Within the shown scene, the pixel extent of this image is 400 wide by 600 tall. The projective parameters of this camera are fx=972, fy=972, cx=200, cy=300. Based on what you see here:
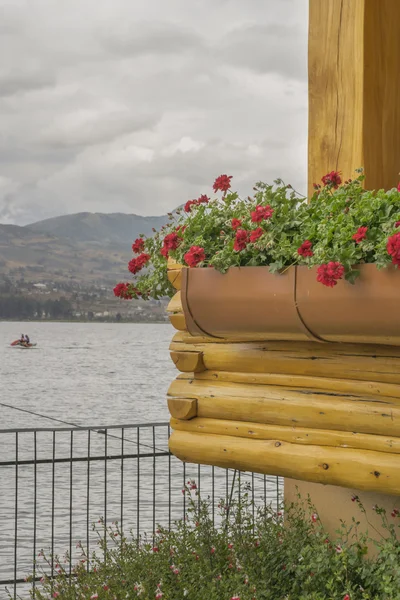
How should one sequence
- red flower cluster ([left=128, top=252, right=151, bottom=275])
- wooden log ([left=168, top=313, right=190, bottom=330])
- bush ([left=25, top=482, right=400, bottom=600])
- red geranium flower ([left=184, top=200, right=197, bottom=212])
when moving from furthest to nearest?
red flower cluster ([left=128, top=252, right=151, bottom=275]) → wooden log ([left=168, top=313, right=190, bottom=330]) → red geranium flower ([left=184, top=200, right=197, bottom=212]) → bush ([left=25, top=482, right=400, bottom=600])

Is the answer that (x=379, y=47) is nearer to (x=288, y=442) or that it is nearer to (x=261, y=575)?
(x=288, y=442)

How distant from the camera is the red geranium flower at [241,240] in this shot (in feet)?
14.1

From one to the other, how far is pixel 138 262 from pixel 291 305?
1.51 metres

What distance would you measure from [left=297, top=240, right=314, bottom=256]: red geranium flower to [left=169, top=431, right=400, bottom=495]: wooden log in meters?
0.94

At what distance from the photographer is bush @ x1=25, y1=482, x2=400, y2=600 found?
4.70 meters

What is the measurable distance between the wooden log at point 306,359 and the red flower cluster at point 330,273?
2.17 feet

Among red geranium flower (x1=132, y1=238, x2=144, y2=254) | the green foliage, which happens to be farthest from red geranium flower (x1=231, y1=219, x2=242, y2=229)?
red geranium flower (x1=132, y1=238, x2=144, y2=254)

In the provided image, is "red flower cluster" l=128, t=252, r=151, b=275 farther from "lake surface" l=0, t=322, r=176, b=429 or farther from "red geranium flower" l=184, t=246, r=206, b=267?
"lake surface" l=0, t=322, r=176, b=429

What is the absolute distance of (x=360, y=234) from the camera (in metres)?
3.83

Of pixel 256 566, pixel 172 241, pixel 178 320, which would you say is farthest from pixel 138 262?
pixel 256 566

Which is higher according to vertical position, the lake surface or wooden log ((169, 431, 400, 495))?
wooden log ((169, 431, 400, 495))

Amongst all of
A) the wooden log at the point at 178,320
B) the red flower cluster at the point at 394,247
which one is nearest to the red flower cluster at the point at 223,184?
the wooden log at the point at 178,320

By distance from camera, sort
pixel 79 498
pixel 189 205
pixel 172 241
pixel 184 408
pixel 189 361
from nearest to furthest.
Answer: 1. pixel 172 241
2. pixel 189 205
3. pixel 184 408
4. pixel 189 361
5. pixel 79 498

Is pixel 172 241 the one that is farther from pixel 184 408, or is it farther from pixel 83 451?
pixel 83 451
